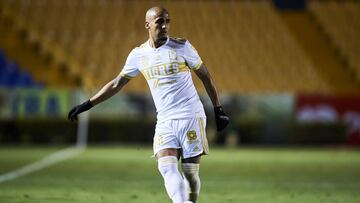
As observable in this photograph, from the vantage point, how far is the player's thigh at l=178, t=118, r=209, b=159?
7.04m

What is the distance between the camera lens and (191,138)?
7.05 meters

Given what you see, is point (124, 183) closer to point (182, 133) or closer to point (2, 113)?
point (182, 133)

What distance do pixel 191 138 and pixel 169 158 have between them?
30 centimetres

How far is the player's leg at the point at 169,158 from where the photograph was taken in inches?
267

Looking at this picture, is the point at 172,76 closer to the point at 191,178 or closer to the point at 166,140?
the point at 166,140

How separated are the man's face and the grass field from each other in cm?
329

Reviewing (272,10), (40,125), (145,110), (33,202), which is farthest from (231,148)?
(33,202)

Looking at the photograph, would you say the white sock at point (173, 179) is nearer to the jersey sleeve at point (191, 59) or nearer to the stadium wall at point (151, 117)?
the jersey sleeve at point (191, 59)

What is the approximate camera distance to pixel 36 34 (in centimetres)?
2619

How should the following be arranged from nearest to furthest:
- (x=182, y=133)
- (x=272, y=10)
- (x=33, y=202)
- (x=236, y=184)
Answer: (x=182, y=133) < (x=33, y=202) < (x=236, y=184) < (x=272, y=10)

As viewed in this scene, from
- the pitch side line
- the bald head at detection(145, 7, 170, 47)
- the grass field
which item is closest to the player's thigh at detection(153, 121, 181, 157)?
the bald head at detection(145, 7, 170, 47)

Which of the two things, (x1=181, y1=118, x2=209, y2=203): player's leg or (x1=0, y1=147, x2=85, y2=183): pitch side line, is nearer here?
(x1=181, y1=118, x2=209, y2=203): player's leg

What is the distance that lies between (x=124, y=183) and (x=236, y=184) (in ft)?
6.17

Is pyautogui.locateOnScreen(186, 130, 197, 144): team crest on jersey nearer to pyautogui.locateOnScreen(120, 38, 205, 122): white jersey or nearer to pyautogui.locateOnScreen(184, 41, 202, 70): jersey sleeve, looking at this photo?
pyautogui.locateOnScreen(120, 38, 205, 122): white jersey
